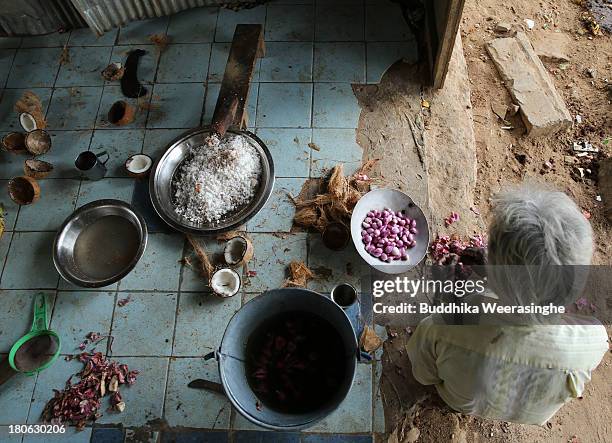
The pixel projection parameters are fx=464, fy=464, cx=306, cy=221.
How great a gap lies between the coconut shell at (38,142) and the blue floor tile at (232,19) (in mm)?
1594

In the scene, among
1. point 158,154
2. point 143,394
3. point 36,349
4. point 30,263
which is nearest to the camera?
point 143,394

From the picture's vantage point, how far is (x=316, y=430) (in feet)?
8.73

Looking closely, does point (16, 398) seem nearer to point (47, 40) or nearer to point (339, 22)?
point (47, 40)

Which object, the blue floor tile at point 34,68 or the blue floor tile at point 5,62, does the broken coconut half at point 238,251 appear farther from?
the blue floor tile at point 5,62

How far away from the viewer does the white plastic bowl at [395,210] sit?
2.92 metres

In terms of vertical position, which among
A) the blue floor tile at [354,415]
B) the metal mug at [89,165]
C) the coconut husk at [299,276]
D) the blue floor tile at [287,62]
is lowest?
the blue floor tile at [354,415]

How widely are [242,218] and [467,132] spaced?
185cm

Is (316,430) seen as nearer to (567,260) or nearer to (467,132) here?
(567,260)

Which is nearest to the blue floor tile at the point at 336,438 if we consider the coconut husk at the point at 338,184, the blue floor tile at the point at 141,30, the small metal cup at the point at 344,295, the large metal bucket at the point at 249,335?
the large metal bucket at the point at 249,335

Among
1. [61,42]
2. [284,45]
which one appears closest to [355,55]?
[284,45]

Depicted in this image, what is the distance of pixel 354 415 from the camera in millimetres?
2680

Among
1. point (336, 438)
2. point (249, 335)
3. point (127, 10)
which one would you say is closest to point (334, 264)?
point (249, 335)

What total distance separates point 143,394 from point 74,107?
94.2 inches

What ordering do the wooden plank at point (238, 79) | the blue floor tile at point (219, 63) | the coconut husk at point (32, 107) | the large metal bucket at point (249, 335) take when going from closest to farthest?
the large metal bucket at point (249, 335), the wooden plank at point (238, 79), the coconut husk at point (32, 107), the blue floor tile at point (219, 63)
